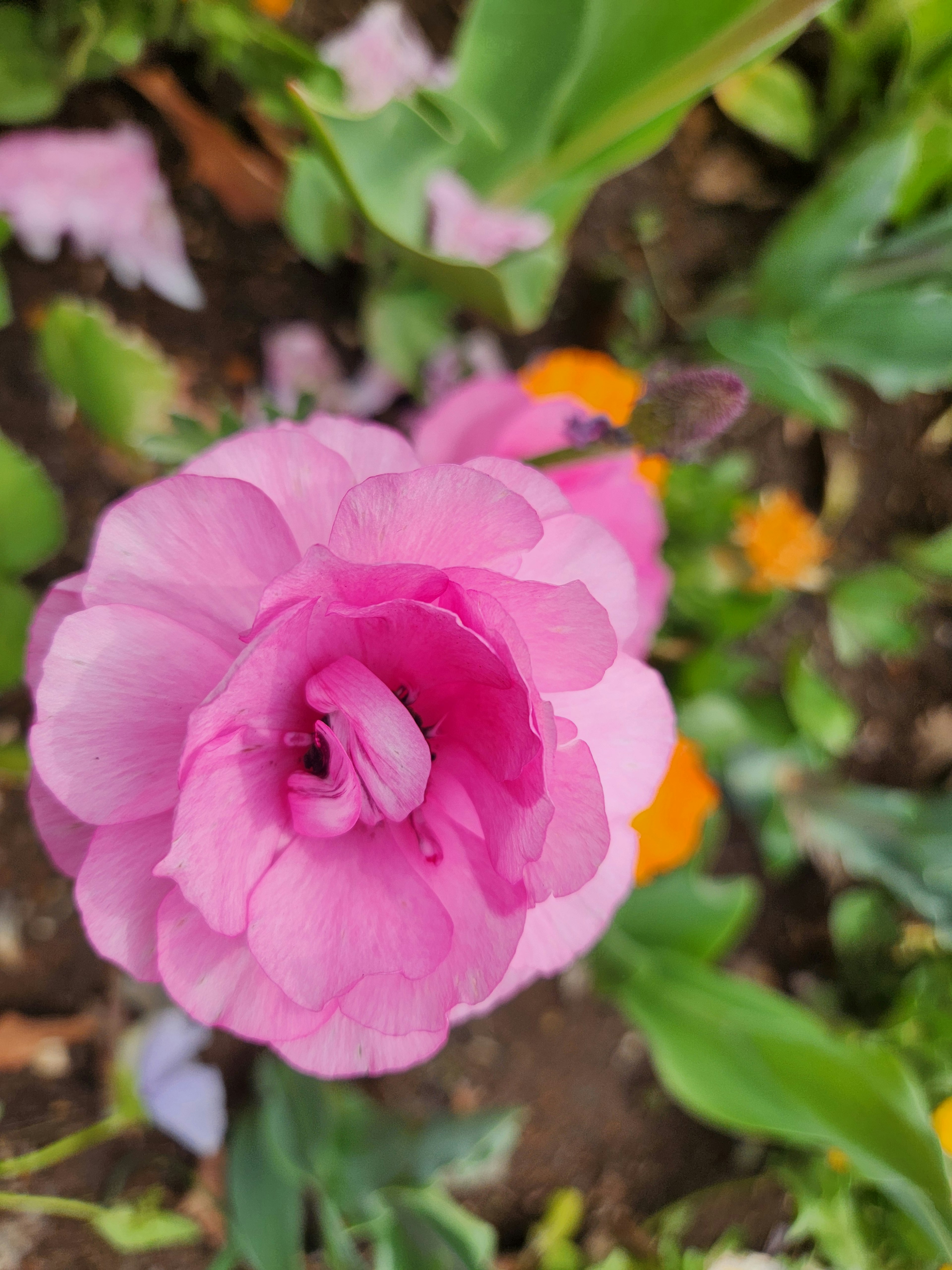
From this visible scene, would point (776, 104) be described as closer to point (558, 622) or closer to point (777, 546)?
point (777, 546)

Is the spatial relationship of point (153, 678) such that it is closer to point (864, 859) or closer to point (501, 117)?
point (501, 117)

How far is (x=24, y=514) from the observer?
624 millimetres

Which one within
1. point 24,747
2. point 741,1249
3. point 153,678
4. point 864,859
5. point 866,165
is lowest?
point 741,1249

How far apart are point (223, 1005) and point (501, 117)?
64 centimetres

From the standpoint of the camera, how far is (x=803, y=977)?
110cm

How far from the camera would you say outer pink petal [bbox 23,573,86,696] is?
0.38 metres

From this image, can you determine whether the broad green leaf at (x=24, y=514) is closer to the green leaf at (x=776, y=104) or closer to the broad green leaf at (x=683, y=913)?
the broad green leaf at (x=683, y=913)

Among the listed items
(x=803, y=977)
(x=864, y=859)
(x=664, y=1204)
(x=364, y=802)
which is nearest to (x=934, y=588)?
(x=864, y=859)

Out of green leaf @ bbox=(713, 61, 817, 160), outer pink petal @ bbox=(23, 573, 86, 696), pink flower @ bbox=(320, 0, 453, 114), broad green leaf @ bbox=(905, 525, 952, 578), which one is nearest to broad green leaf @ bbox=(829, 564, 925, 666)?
broad green leaf @ bbox=(905, 525, 952, 578)

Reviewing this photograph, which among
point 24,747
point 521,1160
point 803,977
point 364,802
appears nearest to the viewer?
point 364,802

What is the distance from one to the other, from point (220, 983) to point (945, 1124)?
0.79m

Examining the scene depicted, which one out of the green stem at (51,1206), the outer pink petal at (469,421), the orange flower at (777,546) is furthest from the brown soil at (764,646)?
the outer pink petal at (469,421)

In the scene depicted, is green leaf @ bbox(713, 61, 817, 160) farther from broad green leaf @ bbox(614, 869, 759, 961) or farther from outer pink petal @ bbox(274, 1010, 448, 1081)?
outer pink petal @ bbox(274, 1010, 448, 1081)

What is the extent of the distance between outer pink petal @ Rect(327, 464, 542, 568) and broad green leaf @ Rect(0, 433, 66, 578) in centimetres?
41
